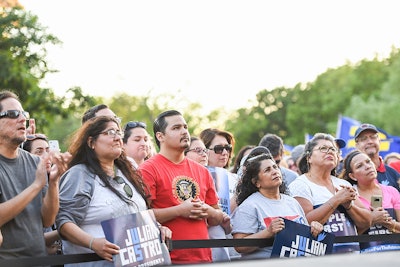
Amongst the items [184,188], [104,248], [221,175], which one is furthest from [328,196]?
[104,248]

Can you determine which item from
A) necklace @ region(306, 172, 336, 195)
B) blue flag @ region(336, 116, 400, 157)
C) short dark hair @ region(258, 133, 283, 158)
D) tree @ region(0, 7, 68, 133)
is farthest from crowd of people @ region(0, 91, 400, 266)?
tree @ region(0, 7, 68, 133)

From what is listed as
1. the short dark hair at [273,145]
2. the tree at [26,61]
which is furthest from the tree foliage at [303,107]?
the short dark hair at [273,145]

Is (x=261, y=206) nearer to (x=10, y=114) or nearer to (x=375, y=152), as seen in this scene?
(x=10, y=114)

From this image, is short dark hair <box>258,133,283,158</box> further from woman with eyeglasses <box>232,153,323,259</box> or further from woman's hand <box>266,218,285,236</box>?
woman's hand <box>266,218,285,236</box>

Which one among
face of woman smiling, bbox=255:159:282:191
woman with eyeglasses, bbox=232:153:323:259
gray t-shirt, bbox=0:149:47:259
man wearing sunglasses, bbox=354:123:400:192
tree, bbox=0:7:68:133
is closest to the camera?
gray t-shirt, bbox=0:149:47:259

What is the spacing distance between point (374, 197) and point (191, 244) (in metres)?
2.60

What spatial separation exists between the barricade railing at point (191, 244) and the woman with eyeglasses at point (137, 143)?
68.8 inches

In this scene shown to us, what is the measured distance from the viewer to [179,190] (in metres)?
6.31

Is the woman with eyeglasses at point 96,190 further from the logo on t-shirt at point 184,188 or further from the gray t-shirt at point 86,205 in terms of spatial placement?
the logo on t-shirt at point 184,188

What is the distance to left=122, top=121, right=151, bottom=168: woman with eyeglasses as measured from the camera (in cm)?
766

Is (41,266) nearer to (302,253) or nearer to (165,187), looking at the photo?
(165,187)

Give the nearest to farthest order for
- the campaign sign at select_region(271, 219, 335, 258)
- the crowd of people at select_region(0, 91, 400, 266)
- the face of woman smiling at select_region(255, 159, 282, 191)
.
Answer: the crowd of people at select_region(0, 91, 400, 266) < the campaign sign at select_region(271, 219, 335, 258) < the face of woman smiling at select_region(255, 159, 282, 191)

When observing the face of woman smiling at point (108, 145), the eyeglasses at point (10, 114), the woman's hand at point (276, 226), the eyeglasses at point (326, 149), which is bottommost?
the woman's hand at point (276, 226)

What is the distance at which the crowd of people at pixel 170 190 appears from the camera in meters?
5.28
